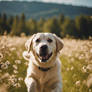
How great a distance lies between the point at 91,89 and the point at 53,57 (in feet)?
4.51

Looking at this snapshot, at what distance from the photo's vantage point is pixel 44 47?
4391mm

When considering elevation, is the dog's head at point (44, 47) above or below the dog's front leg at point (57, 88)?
above

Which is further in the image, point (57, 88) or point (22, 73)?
point (22, 73)

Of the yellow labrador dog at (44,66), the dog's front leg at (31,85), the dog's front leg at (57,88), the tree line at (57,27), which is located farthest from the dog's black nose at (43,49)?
the tree line at (57,27)

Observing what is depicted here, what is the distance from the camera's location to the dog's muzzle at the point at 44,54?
4382 millimetres

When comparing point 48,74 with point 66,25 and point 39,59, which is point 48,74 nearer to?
point 39,59

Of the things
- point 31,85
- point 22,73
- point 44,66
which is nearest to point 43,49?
point 44,66

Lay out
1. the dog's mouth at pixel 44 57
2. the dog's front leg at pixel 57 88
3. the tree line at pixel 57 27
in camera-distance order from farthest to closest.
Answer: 1. the tree line at pixel 57 27
2. the dog's mouth at pixel 44 57
3. the dog's front leg at pixel 57 88

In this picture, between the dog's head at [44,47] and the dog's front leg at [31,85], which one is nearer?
the dog's front leg at [31,85]

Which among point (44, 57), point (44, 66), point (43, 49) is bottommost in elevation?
point (44, 66)

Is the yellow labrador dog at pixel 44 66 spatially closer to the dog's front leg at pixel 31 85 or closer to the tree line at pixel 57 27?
the dog's front leg at pixel 31 85

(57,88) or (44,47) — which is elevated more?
(44,47)

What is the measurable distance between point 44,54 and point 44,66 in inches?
16.1

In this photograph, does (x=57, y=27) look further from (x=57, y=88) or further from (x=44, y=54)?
(x=57, y=88)
